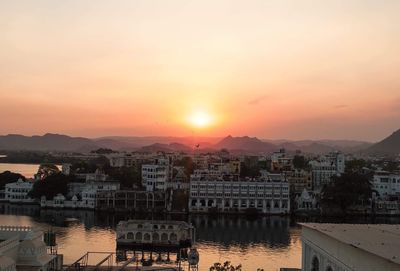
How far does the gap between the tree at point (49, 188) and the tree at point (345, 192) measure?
777 inches

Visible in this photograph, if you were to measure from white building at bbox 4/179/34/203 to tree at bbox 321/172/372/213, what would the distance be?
22682 millimetres

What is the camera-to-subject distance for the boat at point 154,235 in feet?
90.1

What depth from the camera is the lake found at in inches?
922

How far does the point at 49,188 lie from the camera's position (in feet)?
141

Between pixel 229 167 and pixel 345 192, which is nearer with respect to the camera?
pixel 345 192

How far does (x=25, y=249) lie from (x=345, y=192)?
1192 inches

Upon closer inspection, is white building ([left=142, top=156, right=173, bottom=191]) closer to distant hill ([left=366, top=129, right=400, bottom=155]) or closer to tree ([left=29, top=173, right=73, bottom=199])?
tree ([left=29, top=173, right=73, bottom=199])

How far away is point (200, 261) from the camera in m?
22.5

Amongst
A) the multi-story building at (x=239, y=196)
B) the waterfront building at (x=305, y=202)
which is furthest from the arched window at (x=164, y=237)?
the waterfront building at (x=305, y=202)

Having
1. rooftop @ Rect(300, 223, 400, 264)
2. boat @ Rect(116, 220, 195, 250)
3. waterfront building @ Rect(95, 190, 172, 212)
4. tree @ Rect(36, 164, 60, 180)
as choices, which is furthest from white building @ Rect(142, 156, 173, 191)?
rooftop @ Rect(300, 223, 400, 264)

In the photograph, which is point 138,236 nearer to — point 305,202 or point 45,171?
point 305,202

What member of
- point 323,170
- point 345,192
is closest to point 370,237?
point 345,192

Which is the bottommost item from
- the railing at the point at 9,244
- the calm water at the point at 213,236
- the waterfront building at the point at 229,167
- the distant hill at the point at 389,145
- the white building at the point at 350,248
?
the calm water at the point at 213,236

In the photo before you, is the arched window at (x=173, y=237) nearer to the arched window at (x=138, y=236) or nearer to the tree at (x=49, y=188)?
the arched window at (x=138, y=236)
